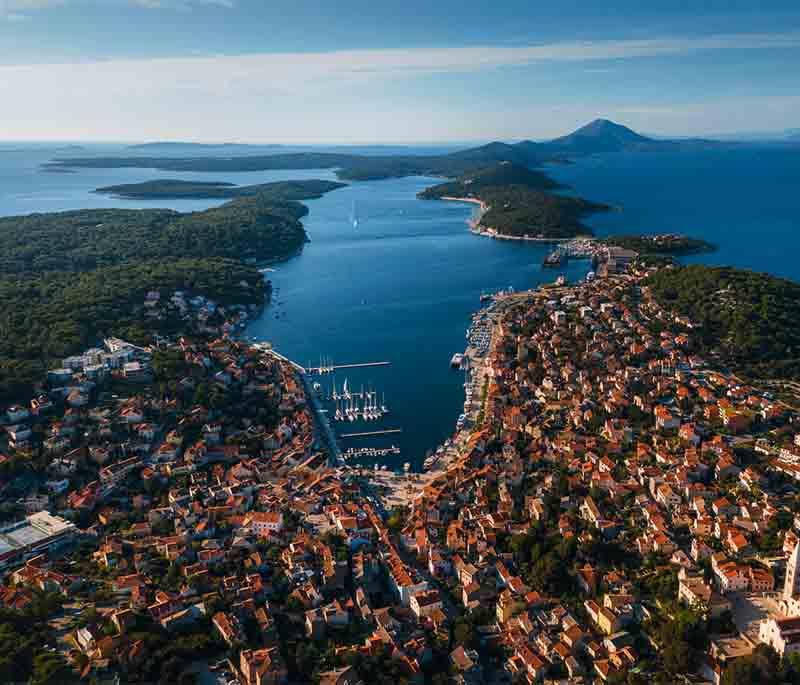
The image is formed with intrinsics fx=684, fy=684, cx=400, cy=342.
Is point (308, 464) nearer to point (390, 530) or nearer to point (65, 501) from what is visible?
point (390, 530)

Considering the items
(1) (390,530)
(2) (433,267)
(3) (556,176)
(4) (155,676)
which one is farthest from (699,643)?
(3) (556,176)

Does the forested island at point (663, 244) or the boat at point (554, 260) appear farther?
the forested island at point (663, 244)

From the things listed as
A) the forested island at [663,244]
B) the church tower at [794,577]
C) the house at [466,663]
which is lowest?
the house at [466,663]

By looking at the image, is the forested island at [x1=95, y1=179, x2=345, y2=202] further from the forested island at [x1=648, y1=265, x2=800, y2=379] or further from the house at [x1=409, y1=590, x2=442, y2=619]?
the house at [x1=409, y1=590, x2=442, y2=619]

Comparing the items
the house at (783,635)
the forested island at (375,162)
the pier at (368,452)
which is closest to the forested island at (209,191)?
the forested island at (375,162)

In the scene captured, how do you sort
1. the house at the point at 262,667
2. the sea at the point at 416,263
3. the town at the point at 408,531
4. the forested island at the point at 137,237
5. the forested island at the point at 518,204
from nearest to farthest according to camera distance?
the house at the point at 262,667, the town at the point at 408,531, the sea at the point at 416,263, the forested island at the point at 137,237, the forested island at the point at 518,204

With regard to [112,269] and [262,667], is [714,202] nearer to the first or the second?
[112,269]

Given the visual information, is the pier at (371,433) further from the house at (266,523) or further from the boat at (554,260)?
the boat at (554,260)

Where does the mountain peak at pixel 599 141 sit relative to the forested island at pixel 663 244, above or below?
above
